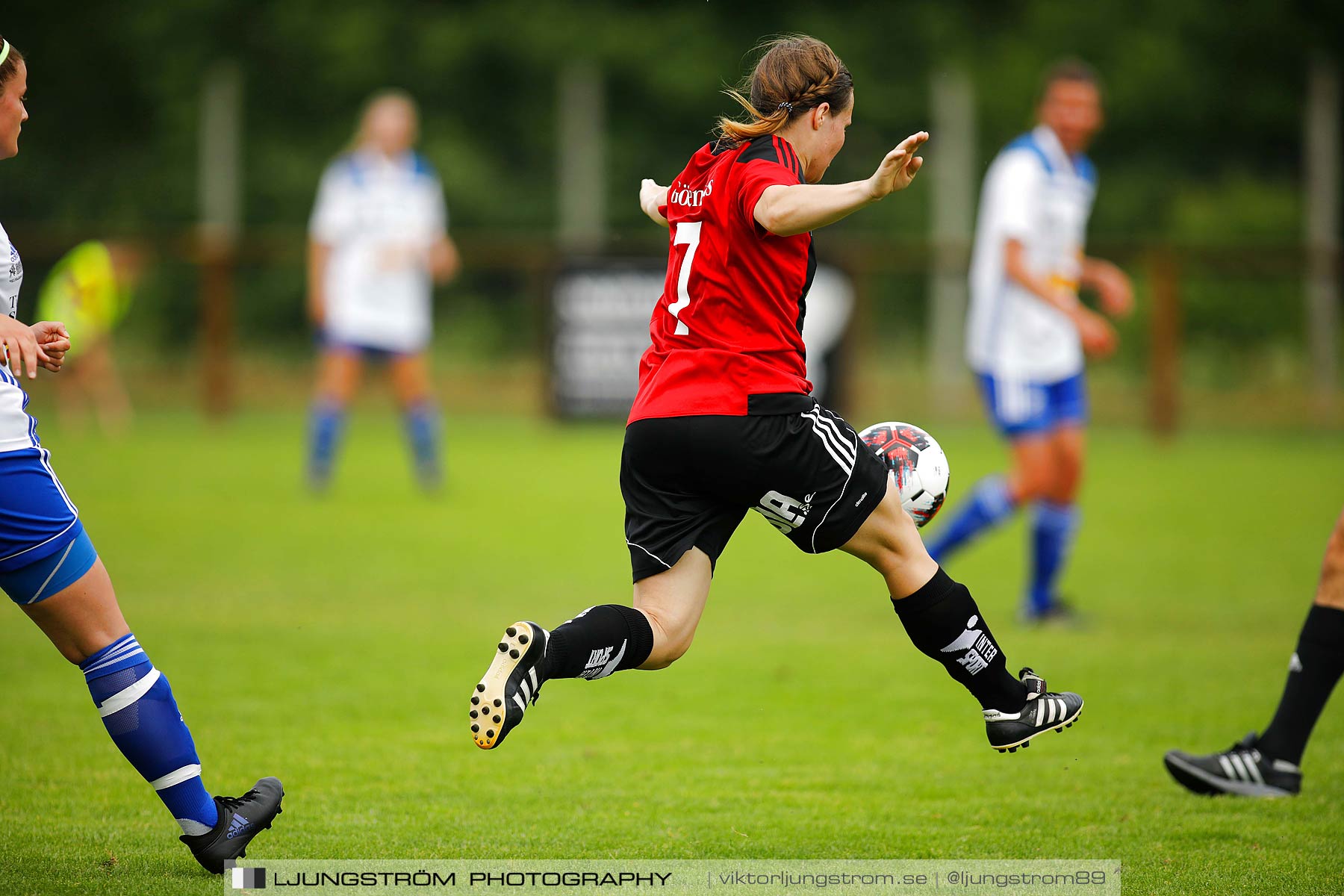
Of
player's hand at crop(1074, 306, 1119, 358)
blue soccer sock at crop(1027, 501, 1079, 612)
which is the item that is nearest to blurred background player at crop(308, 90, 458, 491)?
blue soccer sock at crop(1027, 501, 1079, 612)

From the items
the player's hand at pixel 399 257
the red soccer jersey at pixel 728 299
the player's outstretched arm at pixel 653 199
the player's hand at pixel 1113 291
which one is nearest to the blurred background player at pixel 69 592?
the red soccer jersey at pixel 728 299

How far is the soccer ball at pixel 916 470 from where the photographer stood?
152 inches

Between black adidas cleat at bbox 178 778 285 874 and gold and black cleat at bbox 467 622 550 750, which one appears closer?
gold and black cleat at bbox 467 622 550 750

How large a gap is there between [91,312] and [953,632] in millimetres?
13774

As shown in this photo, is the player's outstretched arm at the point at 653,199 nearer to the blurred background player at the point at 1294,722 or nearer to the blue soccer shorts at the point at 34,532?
the blue soccer shorts at the point at 34,532

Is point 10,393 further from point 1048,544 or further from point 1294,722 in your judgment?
point 1048,544

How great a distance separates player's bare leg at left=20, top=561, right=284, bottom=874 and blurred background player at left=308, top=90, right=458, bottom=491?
755 cm

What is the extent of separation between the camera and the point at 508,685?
132 inches

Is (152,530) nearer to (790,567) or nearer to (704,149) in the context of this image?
(790,567)

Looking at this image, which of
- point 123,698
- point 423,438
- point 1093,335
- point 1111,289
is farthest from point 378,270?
point 123,698

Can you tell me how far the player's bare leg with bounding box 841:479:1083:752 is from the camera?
372cm

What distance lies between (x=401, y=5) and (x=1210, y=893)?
86.4 ft

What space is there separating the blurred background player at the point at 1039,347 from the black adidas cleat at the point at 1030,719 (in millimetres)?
3024

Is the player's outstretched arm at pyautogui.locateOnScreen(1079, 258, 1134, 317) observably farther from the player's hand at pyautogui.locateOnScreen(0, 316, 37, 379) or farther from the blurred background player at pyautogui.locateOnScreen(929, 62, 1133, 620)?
the player's hand at pyautogui.locateOnScreen(0, 316, 37, 379)
